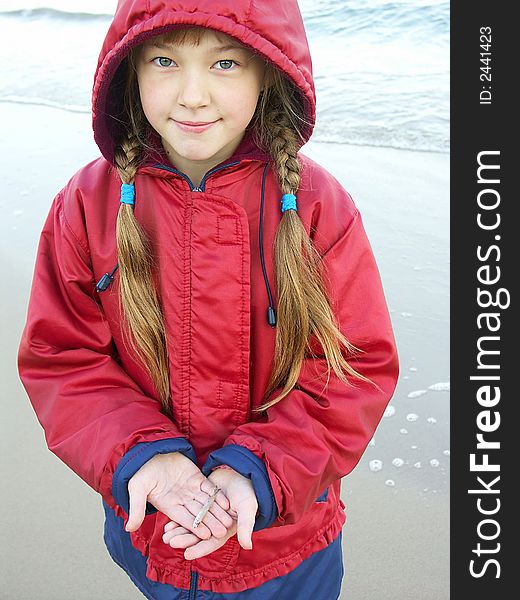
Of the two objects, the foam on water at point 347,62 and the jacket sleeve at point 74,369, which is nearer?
the jacket sleeve at point 74,369

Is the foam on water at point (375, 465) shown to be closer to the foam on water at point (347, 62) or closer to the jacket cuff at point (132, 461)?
the jacket cuff at point (132, 461)

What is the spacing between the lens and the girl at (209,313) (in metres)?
1.63

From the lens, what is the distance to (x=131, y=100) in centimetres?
183

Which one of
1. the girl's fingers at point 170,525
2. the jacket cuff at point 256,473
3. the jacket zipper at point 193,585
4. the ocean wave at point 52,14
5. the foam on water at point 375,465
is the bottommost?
the foam on water at point 375,465

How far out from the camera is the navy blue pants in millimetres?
1842

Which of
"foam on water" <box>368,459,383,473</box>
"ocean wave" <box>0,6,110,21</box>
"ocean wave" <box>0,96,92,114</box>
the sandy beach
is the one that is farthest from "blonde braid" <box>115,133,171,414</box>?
"ocean wave" <box>0,6,110,21</box>

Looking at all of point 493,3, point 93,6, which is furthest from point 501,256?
point 93,6

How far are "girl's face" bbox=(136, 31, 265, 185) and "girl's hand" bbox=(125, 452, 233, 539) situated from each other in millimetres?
644

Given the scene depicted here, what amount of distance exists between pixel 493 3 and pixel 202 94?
2.87 meters

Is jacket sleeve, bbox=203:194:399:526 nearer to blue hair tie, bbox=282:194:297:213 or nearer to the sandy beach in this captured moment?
blue hair tie, bbox=282:194:297:213

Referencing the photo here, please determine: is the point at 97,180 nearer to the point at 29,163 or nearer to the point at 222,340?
the point at 222,340

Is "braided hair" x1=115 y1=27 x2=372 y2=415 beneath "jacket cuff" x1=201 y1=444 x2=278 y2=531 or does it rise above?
above

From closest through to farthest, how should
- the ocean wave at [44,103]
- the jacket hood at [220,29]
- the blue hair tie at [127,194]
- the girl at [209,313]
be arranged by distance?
the jacket hood at [220,29] → the girl at [209,313] → the blue hair tie at [127,194] → the ocean wave at [44,103]

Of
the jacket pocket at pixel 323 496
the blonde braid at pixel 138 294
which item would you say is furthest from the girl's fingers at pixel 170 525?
the jacket pocket at pixel 323 496
